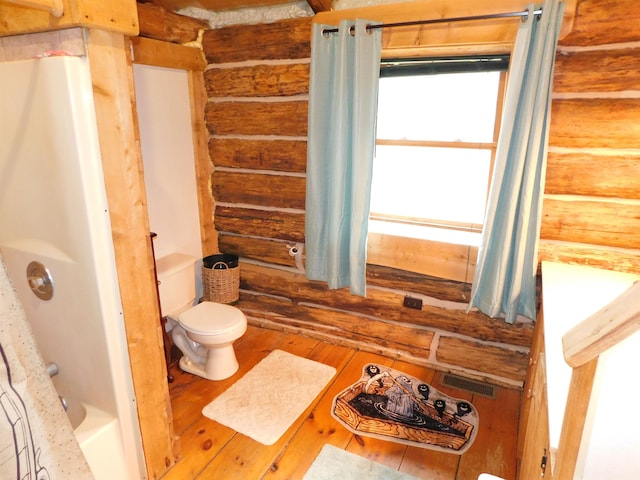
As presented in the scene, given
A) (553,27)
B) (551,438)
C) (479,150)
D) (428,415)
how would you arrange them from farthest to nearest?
(479,150) → (428,415) → (553,27) → (551,438)

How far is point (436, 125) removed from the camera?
8.63 ft

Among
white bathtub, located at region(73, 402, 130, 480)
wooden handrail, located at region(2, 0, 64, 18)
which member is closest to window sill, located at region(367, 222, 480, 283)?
white bathtub, located at region(73, 402, 130, 480)

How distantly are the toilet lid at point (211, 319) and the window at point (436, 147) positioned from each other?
1.11 m

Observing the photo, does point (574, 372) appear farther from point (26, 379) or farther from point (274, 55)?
point (274, 55)

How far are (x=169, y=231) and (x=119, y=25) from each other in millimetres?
1805

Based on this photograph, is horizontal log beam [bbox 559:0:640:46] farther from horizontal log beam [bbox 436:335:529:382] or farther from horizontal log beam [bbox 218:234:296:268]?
horizontal log beam [bbox 218:234:296:268]

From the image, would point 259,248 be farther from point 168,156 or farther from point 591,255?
point 591,255

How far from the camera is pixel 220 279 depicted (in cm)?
317

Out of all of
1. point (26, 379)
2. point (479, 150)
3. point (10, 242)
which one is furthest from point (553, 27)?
point (10, 242)

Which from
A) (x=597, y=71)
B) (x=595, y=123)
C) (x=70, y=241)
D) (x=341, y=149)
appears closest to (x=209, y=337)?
(x=70, y=241)

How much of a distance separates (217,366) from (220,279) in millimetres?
727

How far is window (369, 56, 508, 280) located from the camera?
2.47 m

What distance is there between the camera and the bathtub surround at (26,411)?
0.73 m

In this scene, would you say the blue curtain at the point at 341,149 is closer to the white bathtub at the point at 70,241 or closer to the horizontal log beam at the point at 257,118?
the horizontal log beam at the point at 257,118
